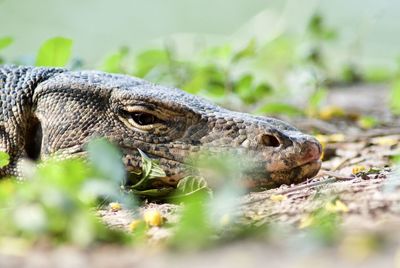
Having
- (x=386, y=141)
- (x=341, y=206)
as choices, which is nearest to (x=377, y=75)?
(x=386, y=141)

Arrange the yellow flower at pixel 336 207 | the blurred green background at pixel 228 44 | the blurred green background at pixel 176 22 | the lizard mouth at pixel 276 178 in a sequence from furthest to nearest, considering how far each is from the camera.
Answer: the blurred green background at pixel 176 22 → the blurred green background at pixel 228 44 → the lizard mouth at pixel 276 178 → the yellow flower at pixel 336 207

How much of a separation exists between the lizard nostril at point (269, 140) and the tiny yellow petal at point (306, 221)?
2.81 feet

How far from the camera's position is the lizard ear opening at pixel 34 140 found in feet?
12.0

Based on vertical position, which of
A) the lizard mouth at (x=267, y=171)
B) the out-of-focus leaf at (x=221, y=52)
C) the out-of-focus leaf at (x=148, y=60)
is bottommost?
the lizard mouth at (x=267, y=171)

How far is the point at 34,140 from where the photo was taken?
367 centimetres

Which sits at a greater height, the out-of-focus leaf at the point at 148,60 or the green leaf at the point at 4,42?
the out-of-focus leaf at the point at 148,60

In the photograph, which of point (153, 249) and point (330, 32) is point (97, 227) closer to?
point (153, 249)

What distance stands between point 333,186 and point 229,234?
858 millimetres

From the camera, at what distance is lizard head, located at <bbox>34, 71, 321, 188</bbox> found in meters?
3.22

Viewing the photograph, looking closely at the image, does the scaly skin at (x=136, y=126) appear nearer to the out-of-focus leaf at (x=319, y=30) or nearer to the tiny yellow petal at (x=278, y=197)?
the tiny yellow petal at (x=278, y=197)

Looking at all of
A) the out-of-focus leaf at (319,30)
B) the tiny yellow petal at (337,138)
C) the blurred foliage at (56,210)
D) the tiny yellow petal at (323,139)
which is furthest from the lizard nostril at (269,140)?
the out-of-focus leaf at (319,30)

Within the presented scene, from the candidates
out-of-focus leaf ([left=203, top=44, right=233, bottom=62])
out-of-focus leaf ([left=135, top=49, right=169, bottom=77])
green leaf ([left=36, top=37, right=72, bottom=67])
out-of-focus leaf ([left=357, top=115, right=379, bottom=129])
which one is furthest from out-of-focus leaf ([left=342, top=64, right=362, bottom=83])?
green leaf ([left=36, top=37, right=72, bottom=67])

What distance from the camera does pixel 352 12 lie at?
39.5ft

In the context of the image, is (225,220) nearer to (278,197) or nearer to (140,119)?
(278,197)
